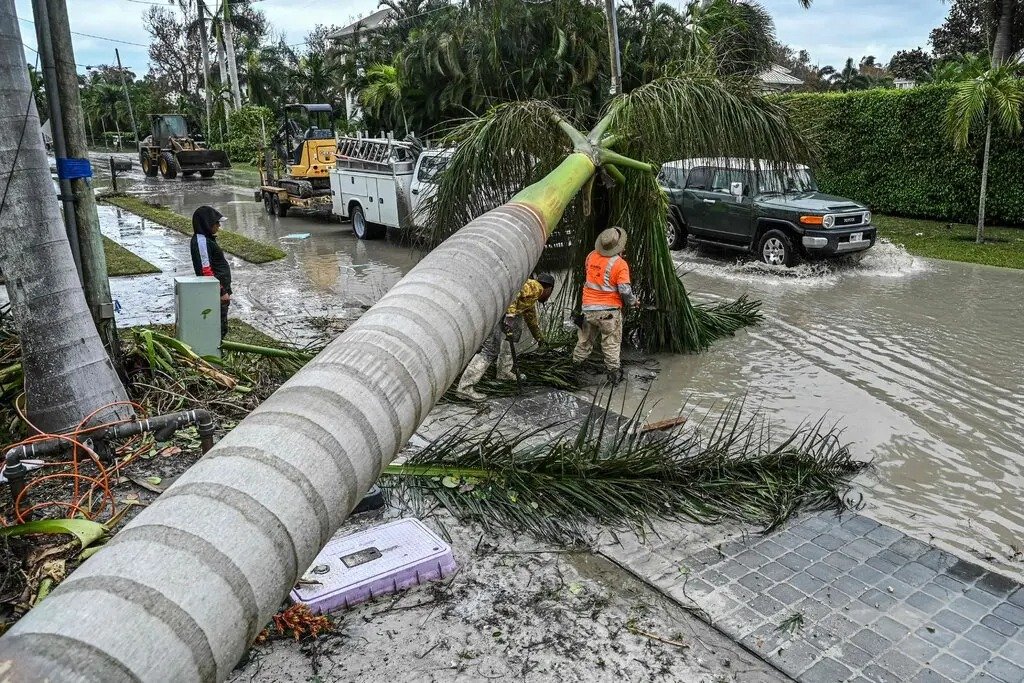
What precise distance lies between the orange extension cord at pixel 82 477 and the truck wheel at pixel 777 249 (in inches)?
424

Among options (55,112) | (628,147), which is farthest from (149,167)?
(628,147)

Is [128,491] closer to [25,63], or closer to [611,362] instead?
[25,63]

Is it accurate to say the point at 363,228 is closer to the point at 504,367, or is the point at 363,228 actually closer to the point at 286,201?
the point at 286,201

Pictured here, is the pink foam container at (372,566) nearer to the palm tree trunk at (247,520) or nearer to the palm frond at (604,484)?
the palm frond at (604,484)

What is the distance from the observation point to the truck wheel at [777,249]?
13.5 meters

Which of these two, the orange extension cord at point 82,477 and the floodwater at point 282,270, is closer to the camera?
the orange extension cord at point 82,477

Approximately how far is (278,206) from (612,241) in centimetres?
1597

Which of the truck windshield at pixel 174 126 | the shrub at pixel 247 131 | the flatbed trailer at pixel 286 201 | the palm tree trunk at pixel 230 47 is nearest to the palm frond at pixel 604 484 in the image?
the flatbed trailer at pixel 286 201

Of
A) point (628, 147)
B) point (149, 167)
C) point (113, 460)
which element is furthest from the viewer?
point (149, 167)

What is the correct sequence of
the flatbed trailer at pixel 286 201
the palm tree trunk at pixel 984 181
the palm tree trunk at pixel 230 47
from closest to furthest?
the palm tree trunk at pixel 984 181 < the flatbed trailer at pixel 286 201 < the palm tree trunk at pixel 230 47

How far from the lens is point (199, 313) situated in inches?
285

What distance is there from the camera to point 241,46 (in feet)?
163

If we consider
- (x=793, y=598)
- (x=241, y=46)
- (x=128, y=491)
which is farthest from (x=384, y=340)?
(x=241, y=46)

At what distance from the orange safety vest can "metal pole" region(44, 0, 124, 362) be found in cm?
427
